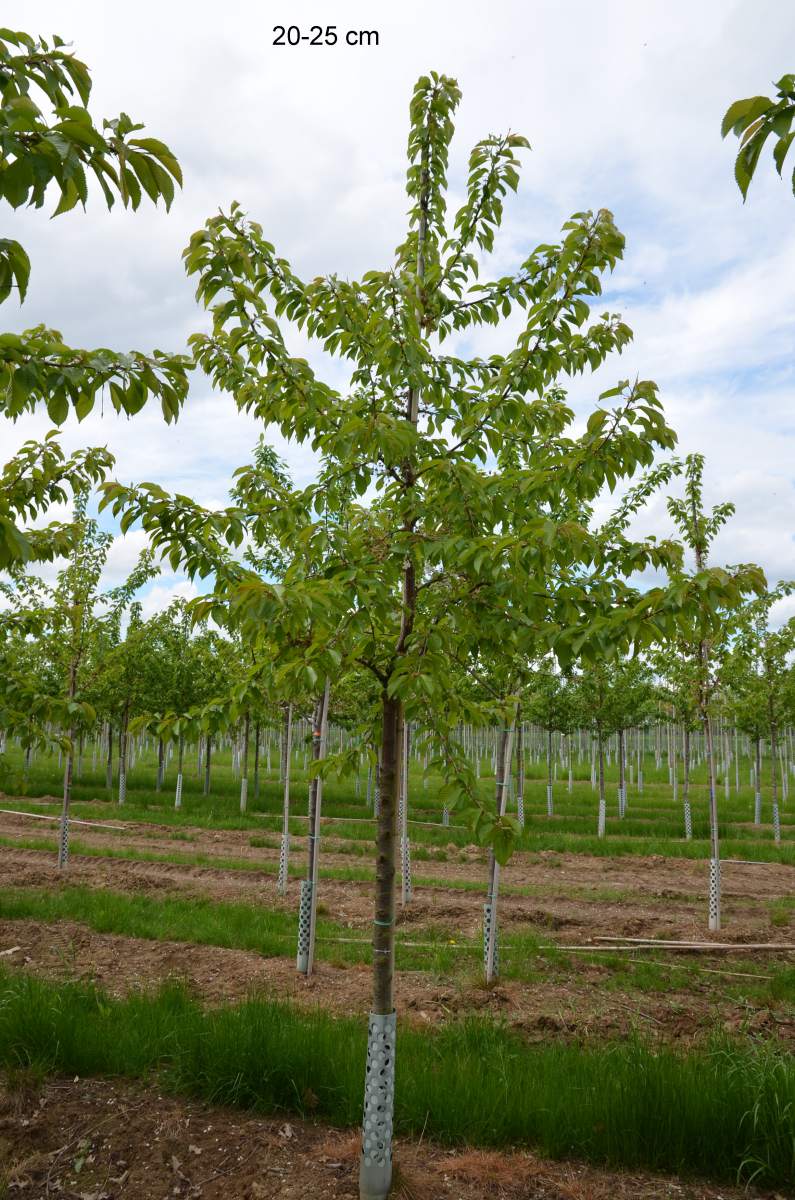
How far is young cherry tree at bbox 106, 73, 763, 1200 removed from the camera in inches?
125

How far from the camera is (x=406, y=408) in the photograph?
435 centimetres

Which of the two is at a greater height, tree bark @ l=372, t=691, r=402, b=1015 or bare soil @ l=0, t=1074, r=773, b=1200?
tree bark @ l=372, t=691, r=402, b=1015

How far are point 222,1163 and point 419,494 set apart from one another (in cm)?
349

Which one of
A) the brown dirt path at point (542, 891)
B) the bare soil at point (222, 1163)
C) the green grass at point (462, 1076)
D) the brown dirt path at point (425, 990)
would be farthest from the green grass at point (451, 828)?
the bare soil at point (222, 1163)

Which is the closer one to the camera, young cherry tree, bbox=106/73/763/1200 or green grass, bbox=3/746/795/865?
young cherry tree, bbox=106/73/763/1200

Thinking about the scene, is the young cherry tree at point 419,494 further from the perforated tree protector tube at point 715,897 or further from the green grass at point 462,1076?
the perforated tree protector tube at point 715,897

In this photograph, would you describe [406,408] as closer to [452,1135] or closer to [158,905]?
[452,1135]

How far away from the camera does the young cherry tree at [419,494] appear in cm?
318

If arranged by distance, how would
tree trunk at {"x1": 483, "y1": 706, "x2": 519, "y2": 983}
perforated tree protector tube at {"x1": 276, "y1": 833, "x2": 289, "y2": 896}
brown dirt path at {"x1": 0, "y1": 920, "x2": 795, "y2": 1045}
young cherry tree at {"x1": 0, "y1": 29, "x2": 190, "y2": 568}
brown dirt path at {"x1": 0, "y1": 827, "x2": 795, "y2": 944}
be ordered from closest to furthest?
young cherry tree at {"x1": 0, "y1": 29, "x2": 190, "y2": 568}
brown dirt path at {"x1": 0, "y1": 920, "x2": 795, "y2": 1045}
tree trunk at {"x1": 483, "y1": 706, "x2": 519, "y2": 983}
brown dirt path at {"x1": 0, "y1": 827, "x2": 795, "y2": 944}
perforated tree protector tube at {"x1": 276, "y1": 833, "x2": 289, "y2": 896}

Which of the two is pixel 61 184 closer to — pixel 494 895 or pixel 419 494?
pixel 419 494

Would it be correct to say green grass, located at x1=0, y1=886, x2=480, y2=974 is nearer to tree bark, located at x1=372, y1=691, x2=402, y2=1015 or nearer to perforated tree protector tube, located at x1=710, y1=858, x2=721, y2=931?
perforated tree protector tube, located at x1=710, y1=858, x2=721, y2=931

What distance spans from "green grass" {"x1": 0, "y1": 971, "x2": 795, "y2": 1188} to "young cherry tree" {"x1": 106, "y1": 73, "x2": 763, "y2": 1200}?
85cm

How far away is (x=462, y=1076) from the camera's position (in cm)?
430

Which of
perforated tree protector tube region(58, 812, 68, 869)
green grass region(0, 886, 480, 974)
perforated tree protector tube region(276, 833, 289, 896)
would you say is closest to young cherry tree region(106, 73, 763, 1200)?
green grass region(0, 886, 480, 974)
